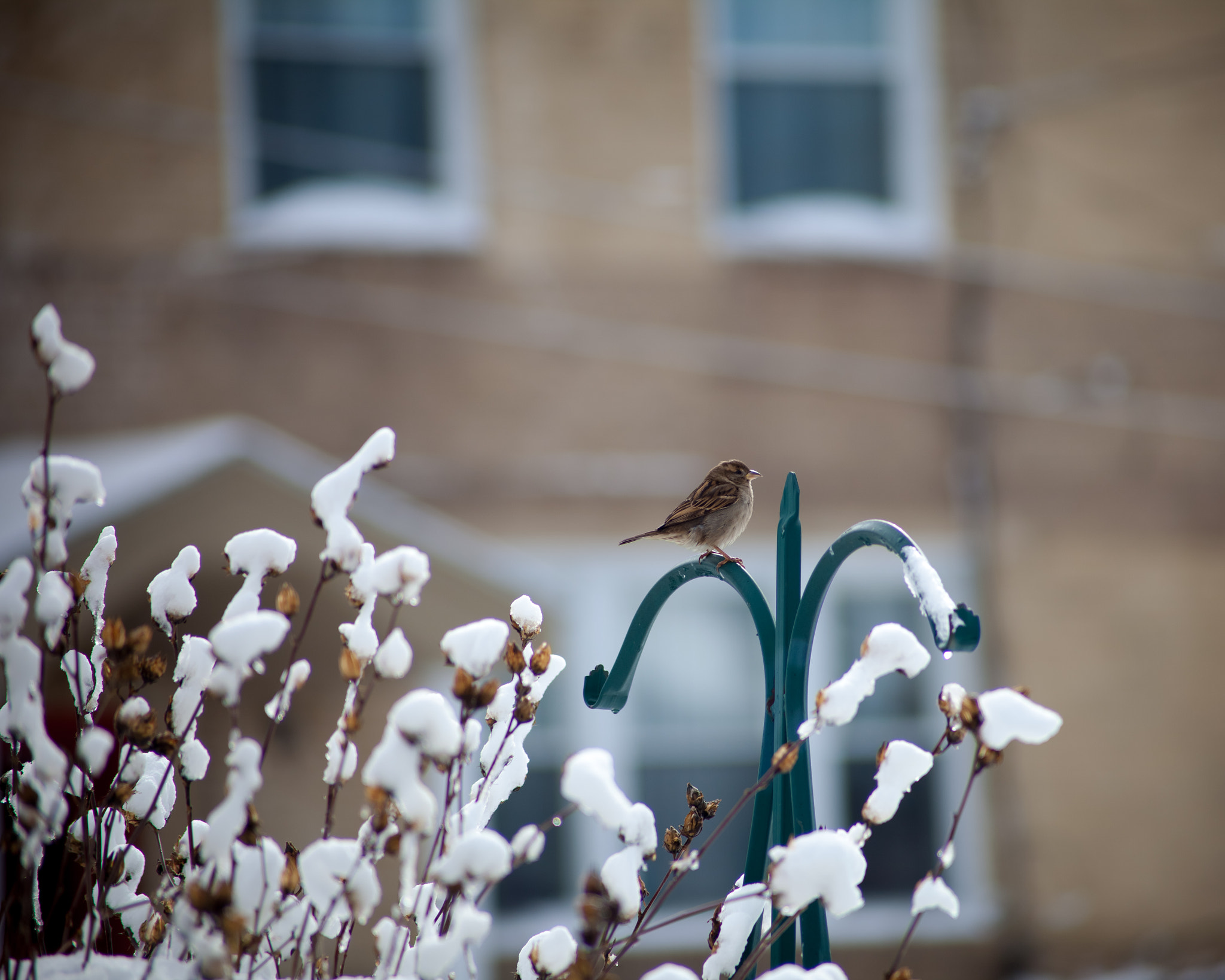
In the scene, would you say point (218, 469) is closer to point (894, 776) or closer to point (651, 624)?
point (651, 624)

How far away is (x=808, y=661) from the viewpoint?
164 cm

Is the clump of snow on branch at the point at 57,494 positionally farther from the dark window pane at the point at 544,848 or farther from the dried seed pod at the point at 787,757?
the dark window pane at the point at 544,848

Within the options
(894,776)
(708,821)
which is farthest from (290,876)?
(708,821)

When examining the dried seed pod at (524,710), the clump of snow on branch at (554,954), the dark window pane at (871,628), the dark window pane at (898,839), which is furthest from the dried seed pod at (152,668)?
the dark window pane at (898,839)

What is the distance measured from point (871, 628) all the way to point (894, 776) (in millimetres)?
5367

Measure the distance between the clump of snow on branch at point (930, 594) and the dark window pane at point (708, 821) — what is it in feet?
16.8

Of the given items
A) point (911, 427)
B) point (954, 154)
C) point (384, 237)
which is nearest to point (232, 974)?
point (384, 237)

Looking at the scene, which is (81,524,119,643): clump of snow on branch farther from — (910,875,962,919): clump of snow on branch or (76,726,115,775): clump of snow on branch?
(910,875,962,919): clump of snow on branch

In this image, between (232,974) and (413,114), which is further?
(413,114)

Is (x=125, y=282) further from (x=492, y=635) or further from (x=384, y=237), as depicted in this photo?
(x=492, y=635)

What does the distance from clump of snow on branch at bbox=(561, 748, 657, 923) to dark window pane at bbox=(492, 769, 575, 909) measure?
4.99 metres

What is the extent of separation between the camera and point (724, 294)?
6.61 meters

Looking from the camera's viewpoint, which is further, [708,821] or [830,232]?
[830,232]

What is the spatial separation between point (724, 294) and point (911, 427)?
127 centimetres
